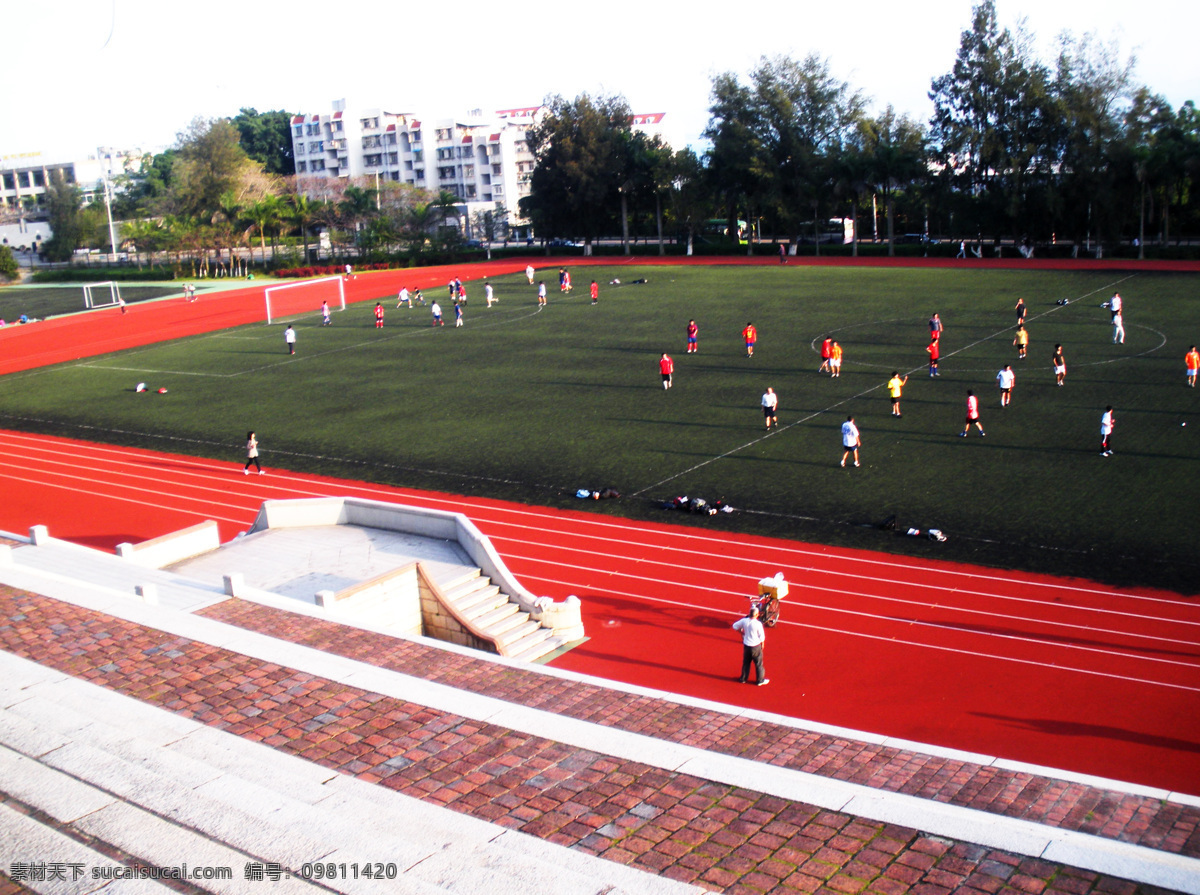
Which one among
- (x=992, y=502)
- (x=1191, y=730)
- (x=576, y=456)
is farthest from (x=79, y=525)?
(x=1191, y=730)

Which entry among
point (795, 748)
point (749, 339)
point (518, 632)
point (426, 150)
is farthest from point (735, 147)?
point (795, 748)

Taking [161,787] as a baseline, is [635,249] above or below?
above

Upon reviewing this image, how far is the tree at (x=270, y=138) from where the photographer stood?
120m

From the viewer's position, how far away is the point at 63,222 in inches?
3883

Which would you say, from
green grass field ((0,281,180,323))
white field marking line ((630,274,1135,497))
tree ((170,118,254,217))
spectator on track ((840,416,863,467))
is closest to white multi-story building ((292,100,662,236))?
tree ((170,118,254,217))

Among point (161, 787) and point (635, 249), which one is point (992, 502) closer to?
point (161, 787)

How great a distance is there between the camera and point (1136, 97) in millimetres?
52375

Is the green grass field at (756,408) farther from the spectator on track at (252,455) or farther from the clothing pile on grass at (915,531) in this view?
the spectator on track at (252,455)

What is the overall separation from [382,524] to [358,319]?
112 feet

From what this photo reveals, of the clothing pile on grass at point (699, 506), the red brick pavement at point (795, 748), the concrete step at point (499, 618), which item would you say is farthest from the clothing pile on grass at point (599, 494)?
the red brick pavement at point (795, 748)

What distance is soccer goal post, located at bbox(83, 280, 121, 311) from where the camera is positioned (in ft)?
222

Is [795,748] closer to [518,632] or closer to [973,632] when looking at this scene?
[973,632]

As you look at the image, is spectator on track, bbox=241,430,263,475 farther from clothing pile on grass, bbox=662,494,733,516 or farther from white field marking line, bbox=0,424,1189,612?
clothing pile on grass, bbox=662,494,733,516

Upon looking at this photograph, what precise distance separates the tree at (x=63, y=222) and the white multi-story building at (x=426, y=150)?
22870 millimetres
